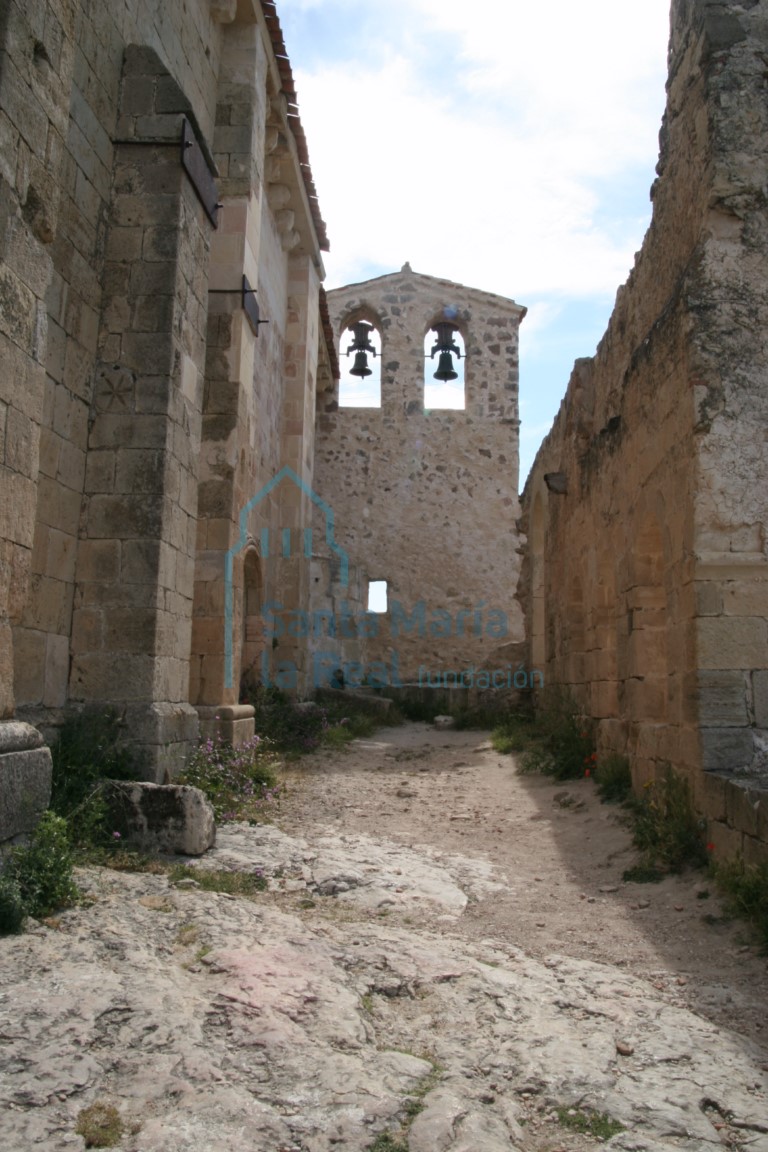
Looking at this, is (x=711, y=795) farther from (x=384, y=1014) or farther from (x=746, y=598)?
(x=384, y=1014)

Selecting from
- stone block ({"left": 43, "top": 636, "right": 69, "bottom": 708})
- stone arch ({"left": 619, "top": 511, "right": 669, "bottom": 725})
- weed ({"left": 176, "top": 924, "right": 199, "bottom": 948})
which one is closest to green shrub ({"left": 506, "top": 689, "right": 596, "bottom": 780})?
stone arch ({"left": 619, "top": 511, "right": 669, "bottom": 725})

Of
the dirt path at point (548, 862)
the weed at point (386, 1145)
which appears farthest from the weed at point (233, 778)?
the weed at point (386, 1145)

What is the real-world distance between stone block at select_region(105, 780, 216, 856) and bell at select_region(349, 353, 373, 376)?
13664 millimetres

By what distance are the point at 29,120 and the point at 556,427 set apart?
25.6 feet

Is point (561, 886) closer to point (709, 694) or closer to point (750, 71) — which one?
point (709, 694)

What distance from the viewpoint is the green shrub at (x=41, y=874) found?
3.18 m

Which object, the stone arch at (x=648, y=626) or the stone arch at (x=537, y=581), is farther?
the stone arch at (x=537, y=581)

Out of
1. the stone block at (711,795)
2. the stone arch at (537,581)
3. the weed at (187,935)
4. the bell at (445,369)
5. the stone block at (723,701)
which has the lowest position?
Answer: the weed at (187,935)

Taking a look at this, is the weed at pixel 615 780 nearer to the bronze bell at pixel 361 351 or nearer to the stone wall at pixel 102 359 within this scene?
the stone wall at pixel 102 359

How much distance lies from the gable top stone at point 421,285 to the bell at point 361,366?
5.32 feet

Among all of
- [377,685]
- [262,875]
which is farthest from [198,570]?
[377,685]

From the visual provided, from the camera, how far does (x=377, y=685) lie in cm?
1473

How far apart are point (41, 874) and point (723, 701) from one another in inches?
133

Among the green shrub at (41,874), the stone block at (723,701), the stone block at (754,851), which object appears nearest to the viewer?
the green shrub at (41,874)
